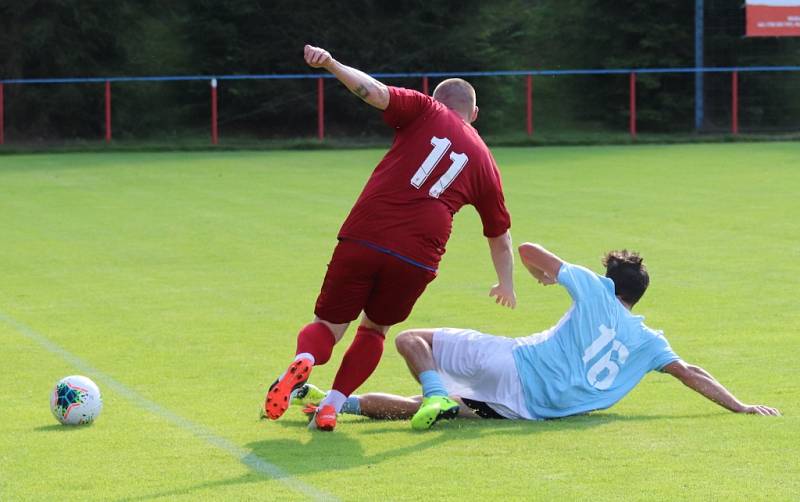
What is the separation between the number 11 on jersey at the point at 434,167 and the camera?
725 centimetres

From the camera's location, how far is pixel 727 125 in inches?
1577

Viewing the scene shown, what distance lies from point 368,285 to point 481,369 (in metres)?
0.76

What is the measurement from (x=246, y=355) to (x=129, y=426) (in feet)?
7.57

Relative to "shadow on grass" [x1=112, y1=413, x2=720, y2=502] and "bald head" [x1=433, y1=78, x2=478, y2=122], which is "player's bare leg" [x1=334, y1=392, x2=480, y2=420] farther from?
"bald head" [x1=433, y1=78, x2=478, y2=122]

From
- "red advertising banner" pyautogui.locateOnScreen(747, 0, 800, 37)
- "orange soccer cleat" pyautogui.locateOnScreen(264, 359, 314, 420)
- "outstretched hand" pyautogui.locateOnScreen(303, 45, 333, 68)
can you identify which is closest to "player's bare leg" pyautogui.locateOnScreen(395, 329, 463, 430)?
"orange soccer cleat" pyautogui.locateOnScreen(264, 359, 314, 420)

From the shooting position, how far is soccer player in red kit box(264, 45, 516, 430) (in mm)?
7215

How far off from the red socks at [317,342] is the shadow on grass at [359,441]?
15.5 inches

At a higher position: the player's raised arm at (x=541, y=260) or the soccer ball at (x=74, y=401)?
the player's raised arm at (x=541, y=260)

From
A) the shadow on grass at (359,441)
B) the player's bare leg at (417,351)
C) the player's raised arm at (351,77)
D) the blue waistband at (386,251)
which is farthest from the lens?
the player's bare leg at (417,351)

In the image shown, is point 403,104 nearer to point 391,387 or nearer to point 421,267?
point 421,267

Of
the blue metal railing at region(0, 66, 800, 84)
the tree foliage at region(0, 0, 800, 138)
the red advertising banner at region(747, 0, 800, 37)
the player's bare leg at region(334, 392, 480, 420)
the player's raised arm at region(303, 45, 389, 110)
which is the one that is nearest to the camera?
the player's raised arm at region(303, 45, 389, 110)

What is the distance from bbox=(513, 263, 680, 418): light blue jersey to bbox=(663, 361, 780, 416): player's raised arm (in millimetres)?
79

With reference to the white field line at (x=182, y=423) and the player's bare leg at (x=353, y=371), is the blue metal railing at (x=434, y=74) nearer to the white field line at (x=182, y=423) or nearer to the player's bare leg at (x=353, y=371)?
the white field line at (x=182, y=423)

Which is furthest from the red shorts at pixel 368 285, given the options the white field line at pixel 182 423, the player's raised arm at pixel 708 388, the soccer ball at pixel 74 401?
the player's raised arm at pixel 708 388
